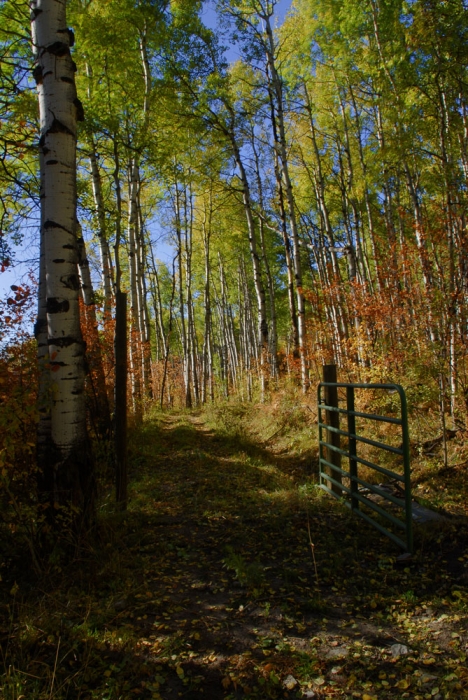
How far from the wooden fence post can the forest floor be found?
0.30m

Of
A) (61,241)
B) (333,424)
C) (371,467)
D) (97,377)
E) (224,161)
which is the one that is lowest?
(371,467)

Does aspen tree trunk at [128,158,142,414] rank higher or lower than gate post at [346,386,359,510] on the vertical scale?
higher

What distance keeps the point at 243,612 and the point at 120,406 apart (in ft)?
7.69

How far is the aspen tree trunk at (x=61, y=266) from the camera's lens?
10.5 feet

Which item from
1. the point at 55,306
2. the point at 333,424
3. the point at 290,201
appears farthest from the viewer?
the point at 290,201

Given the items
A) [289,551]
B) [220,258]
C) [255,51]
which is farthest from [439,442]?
[220,258]

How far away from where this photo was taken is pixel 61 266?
327 cm

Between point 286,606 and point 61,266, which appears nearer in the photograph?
point 286,606

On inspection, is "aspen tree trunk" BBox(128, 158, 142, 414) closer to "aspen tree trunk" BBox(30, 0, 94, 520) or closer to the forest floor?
the forest floor

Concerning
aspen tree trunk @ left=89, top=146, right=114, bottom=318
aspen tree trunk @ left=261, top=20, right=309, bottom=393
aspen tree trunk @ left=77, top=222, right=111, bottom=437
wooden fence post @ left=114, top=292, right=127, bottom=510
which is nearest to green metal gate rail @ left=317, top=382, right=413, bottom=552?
wooden fence post @ left=114, top=292, right=127, bottom=510

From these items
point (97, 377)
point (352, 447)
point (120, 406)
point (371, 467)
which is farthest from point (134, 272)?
point (371, 467)

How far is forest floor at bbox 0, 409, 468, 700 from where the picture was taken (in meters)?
1.99

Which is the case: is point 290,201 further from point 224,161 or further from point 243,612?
point 243,612

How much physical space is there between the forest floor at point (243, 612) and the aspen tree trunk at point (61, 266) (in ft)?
2.15
